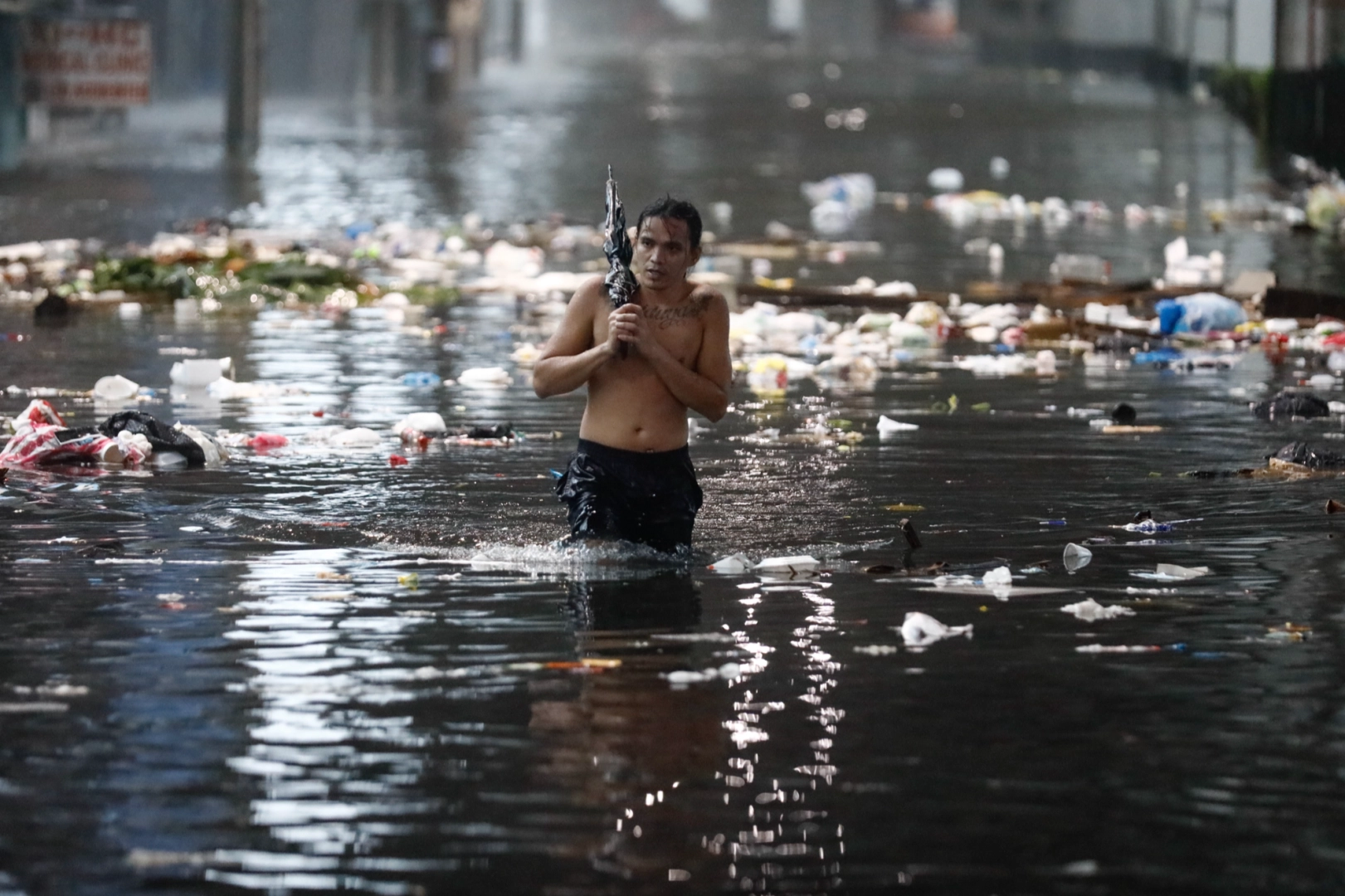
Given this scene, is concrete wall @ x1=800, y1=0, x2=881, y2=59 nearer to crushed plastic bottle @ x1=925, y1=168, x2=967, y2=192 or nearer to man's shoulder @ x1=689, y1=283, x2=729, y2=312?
crushed plastic bottle @ x1=925, y1=168, x2=967, y2=192

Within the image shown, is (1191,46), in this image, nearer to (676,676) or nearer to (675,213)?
(675,213)

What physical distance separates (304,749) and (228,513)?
9.01 feet

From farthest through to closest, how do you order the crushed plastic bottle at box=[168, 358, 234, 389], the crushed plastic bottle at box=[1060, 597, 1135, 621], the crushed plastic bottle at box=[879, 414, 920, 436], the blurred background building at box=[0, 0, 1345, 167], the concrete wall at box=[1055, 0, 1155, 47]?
the concrete wall at box=[1055, 0, 1155, 47]
the blurred background building at box=[0, 0, 1345, 167]
the crushed plastic bottle at box=[168, 358, 234, 389]
the crushed plastic bottle at box=[879, 414, 920, 436]
the crushed plastic bottle at box=[1060, 597, 1135, 621]

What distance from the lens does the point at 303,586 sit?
652 cm

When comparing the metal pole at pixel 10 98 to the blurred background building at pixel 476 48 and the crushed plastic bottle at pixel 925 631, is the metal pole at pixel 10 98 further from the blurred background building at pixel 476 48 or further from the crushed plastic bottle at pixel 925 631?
the crushed plastic bottle at pixel 925 631

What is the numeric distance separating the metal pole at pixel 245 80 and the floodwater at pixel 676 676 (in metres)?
18.7

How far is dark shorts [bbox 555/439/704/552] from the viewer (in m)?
6.90

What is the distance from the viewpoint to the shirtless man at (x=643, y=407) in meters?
6.89

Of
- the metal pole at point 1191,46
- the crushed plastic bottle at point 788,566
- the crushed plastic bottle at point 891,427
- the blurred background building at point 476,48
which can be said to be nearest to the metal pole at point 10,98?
the blurred background building at point 476,48

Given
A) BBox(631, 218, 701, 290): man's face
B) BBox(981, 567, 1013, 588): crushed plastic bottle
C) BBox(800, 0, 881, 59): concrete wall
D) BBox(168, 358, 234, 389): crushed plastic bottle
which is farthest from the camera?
BBox(800, 0, 881, 59): concrete wall

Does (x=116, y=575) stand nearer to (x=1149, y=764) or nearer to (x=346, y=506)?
(x=346, y=506)

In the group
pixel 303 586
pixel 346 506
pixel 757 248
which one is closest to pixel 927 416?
pixel 346 506

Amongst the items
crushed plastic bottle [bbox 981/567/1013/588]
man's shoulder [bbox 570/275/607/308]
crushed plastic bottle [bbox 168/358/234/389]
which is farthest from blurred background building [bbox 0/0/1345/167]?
A: crushed plastic bottle [bbox 981/567/1013/588]

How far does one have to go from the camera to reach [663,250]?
675cm
